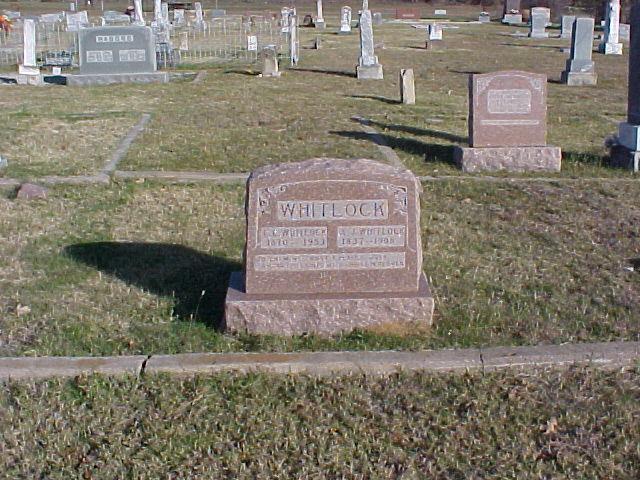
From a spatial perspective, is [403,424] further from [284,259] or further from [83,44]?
[83,44]

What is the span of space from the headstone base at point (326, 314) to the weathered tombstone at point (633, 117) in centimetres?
592

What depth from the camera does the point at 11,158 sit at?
10102 mm

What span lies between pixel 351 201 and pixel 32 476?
7.26 feet

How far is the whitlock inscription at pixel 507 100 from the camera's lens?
10086 millimetres

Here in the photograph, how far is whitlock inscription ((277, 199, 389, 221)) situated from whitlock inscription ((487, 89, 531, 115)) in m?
5.66

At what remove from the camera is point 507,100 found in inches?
398

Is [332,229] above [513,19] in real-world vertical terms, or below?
below

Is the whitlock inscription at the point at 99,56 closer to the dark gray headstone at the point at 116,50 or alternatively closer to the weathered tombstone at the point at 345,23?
the dark gray headstone at the point at 116,50

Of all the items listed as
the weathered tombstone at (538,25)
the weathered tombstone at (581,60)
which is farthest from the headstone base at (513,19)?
the weathered tombstone at (581,60)

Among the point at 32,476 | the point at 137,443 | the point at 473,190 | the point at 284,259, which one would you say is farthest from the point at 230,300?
the point at 473,190

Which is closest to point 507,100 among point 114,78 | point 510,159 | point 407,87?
point 510,159

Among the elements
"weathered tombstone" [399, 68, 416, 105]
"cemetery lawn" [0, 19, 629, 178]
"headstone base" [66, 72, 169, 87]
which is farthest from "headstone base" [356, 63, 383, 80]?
"weathered tombstone" [399, 68, 416, 105]

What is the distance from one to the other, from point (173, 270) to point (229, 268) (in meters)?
0.39

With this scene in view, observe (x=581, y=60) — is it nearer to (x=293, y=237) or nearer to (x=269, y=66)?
(x=269, y=66)
